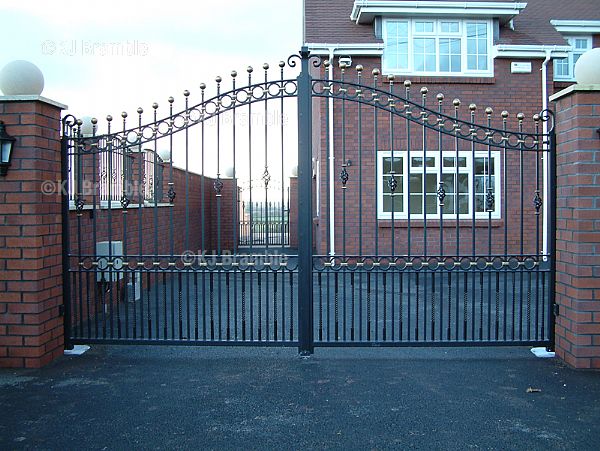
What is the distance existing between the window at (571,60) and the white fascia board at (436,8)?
2.55 m

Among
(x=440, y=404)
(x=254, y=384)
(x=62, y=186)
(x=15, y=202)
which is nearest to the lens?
(x=440, y=404)

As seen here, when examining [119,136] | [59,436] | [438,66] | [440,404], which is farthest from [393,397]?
[438,66]

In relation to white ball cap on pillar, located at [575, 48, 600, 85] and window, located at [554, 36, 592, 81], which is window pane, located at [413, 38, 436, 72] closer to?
window, located at [554, 36, 592, 81]

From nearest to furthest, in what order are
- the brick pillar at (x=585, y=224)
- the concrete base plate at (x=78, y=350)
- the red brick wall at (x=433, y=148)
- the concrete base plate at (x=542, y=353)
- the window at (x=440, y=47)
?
the brick pillar at (x=585, y=224), the concrete base plate at (x=542, y=353), the concrete base plate at (x=78, y=350), the red brick wall at (x=433, y=148), the window at (x=440, y=47)

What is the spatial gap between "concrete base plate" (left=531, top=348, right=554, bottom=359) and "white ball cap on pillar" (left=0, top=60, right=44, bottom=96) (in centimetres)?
499

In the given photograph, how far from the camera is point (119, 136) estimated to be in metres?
5.02

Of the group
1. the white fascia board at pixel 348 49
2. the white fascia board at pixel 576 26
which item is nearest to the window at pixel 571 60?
the white fascia board at pixel 576 26

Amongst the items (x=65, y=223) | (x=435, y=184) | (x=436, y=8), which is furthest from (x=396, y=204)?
(x=65, y=223)

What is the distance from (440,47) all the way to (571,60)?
445cm

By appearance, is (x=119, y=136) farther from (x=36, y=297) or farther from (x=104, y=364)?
A: (x=104, y=364)

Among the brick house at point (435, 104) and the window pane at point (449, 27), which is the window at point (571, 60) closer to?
the brick house at point (435, 104)

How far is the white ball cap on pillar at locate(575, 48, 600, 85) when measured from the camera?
4441 millimetres

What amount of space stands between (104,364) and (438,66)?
31.3 feet

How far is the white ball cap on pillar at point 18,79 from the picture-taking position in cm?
451
